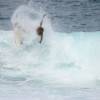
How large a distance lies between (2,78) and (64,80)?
442mm

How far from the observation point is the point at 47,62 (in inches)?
92.7

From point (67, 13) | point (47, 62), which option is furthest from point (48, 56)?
point (67, 13)

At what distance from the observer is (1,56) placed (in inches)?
94.5

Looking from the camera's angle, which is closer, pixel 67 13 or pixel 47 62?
pixel 47 62

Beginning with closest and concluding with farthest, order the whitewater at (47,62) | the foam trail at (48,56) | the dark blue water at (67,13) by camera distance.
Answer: the whitewater at (47,62)
the foam trail at (48,56)
the dark blue water at (67,13)

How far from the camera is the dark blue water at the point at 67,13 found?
8.06ft

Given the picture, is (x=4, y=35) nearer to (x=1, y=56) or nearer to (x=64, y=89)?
(x=1, y=56)

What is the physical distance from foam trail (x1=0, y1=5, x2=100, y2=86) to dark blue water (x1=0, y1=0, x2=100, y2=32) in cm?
5

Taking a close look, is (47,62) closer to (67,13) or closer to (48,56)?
(48,56)

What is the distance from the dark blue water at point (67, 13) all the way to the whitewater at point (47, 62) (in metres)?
0.05

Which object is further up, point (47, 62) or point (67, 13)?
point (67, 13)

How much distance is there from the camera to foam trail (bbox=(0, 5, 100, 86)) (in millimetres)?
2271

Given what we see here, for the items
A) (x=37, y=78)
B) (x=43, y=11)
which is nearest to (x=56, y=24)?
(x=43, y=11)

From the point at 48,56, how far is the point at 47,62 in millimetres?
60
